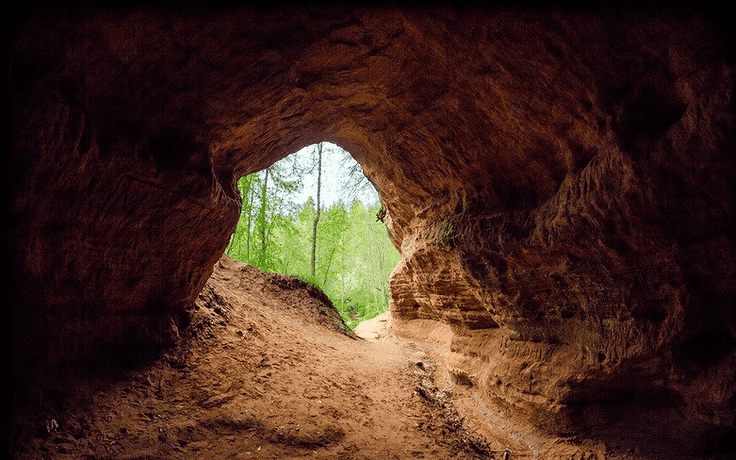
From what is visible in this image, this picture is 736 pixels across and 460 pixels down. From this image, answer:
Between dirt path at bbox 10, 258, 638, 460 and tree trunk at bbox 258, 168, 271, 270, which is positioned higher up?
tree trunk at bbox 258, 168, 271, 270


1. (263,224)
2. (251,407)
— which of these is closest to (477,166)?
(251,407)

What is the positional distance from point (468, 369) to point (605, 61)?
20.2 ft

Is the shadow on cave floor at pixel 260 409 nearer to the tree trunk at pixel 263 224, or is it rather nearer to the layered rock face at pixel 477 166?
the layered rock face at pixel 477 166

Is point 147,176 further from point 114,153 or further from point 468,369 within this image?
point 468,369

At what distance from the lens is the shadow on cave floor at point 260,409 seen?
337cm

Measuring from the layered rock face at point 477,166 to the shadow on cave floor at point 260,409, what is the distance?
47 cm

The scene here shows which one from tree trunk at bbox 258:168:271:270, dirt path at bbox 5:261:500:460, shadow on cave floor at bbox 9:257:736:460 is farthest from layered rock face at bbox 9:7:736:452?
tree trunk at bbox 258:168:271:270

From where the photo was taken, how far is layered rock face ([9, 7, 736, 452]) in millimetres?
2666

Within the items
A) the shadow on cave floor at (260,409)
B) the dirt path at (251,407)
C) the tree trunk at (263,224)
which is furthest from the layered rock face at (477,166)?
the tree trunk at (263,224)

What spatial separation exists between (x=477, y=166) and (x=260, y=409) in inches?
214

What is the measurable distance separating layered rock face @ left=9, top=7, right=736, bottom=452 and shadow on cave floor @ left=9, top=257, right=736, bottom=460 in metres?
0.47

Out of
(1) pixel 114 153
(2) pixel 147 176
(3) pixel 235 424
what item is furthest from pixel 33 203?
(3) pixel 235 424

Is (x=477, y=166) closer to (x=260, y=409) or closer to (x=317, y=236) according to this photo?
(x=260, y=409)

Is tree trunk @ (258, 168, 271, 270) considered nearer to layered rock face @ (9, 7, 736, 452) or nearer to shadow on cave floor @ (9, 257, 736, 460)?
shadow on cave floor @ (9, 257, 736, 460)
